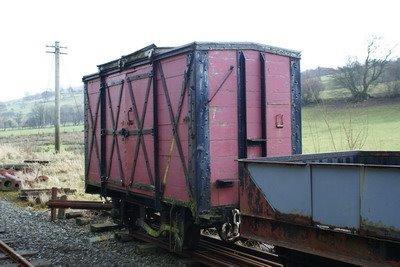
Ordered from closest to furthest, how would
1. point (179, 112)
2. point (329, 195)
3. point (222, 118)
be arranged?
point (329, 195) < point (222, 118) < point (179, 112)

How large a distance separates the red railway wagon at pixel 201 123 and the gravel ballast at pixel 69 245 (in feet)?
1.97

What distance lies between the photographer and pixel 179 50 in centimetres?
740

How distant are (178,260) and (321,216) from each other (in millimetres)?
3920

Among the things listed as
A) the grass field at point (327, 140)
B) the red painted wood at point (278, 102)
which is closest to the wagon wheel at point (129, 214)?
the red painted wood at point (278, 102)

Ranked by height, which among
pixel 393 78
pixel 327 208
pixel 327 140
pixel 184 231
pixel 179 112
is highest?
pixel 393 78

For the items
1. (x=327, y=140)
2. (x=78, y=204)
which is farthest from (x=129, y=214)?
(x=327, y=140)

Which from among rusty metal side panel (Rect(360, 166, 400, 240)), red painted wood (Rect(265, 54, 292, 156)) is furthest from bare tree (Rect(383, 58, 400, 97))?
rusty metal side panel (Rect(360, 166, 400, 240))

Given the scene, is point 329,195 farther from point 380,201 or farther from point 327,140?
point 327,140

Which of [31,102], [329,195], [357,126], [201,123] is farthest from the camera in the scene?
[31,102]

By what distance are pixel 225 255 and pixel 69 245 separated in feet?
11.9

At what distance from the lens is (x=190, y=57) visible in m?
→ 7.11

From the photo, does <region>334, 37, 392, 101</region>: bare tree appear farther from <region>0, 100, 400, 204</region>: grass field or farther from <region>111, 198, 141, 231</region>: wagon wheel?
<region>111, 198, 141, 231</region>: wagon wheel

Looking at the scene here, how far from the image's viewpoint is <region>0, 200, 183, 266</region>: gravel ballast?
807 centimetres

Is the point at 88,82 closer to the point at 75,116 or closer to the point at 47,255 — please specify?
the point at 47,255
